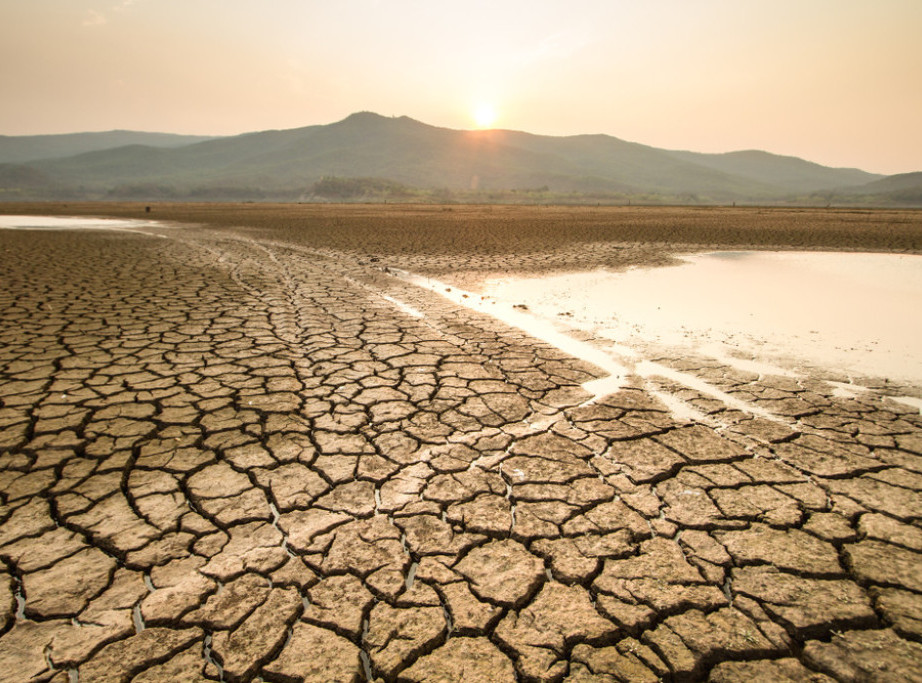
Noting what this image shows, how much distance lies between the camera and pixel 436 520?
2.11 meters

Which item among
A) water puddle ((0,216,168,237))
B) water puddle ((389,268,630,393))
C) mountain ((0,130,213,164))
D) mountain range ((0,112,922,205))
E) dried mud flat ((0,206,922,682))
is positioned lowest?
dried mud flat ((0,206,922,682))

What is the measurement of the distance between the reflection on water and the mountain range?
206ft

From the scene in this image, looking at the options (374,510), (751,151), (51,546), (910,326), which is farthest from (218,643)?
(751,151)

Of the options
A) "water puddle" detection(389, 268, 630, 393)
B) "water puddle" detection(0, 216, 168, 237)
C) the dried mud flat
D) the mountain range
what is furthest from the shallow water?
the mountain range

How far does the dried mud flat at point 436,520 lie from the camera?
150cm

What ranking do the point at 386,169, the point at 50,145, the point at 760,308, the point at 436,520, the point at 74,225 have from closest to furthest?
the point at 436,520 < the point at 760,308 < the point at 74,225 < the point at 386,169 < the point at 50,145

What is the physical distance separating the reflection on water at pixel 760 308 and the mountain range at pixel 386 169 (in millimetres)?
62840

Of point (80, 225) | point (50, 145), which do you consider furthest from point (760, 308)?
point (50, 145)

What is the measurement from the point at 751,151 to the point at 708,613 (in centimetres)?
24747

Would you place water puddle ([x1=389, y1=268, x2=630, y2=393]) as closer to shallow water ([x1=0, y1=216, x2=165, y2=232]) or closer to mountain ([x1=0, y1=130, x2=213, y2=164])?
shallow water ([x1=0, y1=216, x2=165, y2=232])

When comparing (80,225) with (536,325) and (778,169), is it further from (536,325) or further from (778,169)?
(778,169)

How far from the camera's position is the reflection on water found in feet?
14.4

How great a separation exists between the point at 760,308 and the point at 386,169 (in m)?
118

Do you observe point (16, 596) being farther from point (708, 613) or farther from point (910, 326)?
point (910, 326)
